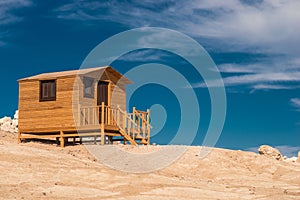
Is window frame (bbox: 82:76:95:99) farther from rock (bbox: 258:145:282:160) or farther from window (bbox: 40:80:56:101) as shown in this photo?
rock (bbox: 258:145:282:160)

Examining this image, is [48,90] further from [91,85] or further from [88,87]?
[91,85]

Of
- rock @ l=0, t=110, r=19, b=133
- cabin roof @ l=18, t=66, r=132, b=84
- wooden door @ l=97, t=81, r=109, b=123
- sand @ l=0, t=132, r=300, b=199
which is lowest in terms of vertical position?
sand @ l=0, t=132, r=300, b=199

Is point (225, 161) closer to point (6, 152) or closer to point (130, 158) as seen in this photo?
point (130, 158)

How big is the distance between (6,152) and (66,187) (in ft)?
21.2

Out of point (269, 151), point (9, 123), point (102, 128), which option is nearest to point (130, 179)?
point (102, 128)

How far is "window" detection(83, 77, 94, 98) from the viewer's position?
31927mm

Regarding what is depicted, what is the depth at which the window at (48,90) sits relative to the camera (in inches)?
1260

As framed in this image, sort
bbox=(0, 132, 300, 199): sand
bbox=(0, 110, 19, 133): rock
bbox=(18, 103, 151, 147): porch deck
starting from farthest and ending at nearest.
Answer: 1. bbox=(0, 110, 19, 133): rock
2. bbox=(18, 103, 151, 147): porch deck
3. bbox=(0, 132, 300, 199): sand

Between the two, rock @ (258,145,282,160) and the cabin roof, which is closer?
the cabin roof

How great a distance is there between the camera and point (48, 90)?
32188 mm

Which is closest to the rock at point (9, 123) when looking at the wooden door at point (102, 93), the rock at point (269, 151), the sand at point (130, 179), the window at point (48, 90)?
the window at point (48, 90)

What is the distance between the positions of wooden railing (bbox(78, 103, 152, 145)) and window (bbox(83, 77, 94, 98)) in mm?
937

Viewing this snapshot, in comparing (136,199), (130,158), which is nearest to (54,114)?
(130,158)

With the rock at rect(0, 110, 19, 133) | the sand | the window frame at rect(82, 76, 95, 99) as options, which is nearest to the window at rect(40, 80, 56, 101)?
the window frame at rect(82, 76, 95, 99)
